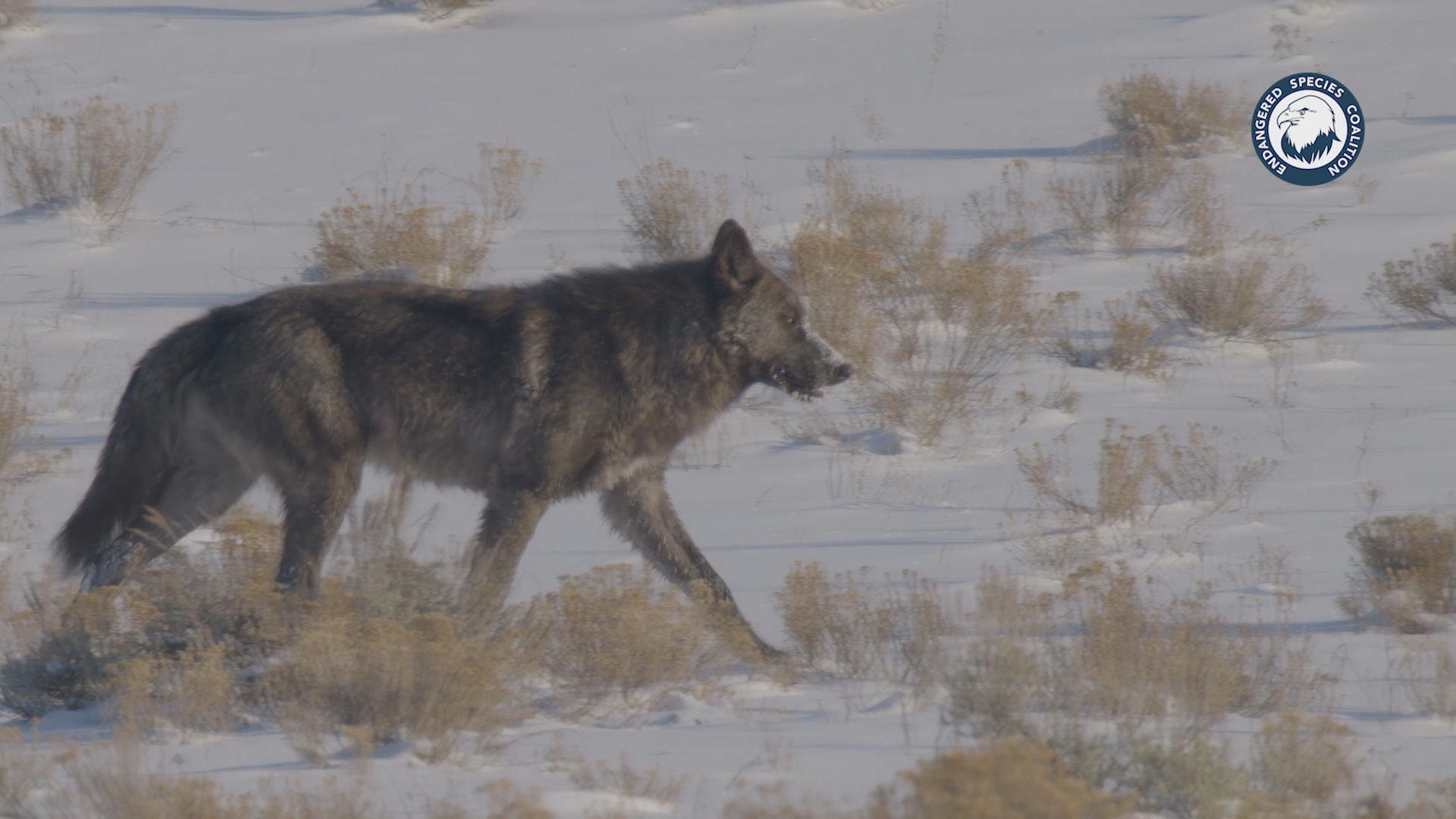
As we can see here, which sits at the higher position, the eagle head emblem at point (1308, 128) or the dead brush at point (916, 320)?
the eagle head emblem at point (1308, 128)

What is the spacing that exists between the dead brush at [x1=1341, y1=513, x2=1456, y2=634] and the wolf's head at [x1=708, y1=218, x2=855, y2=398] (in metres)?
2.62

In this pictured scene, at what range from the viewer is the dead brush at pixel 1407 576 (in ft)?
21.7

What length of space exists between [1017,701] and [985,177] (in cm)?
1159

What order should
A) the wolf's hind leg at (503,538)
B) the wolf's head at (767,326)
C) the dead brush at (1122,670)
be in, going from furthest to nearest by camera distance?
the wolf's head at (767,326), the wolf's hind leg at (503,538), the dead brush at (1122,670)

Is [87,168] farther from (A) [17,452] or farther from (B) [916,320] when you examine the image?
(B) [916,320]

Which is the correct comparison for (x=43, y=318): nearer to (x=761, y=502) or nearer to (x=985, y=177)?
(x=761, y=502)

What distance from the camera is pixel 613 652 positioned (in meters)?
5.72

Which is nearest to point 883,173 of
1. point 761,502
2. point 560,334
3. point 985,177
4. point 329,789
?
point 985,177

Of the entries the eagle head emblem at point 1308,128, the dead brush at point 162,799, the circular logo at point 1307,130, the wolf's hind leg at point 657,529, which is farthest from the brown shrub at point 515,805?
the eagle head emblem at point 1308,128

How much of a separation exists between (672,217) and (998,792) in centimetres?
1012

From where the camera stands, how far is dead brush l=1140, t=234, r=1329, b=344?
1183cm

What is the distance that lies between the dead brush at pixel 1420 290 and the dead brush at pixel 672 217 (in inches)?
225

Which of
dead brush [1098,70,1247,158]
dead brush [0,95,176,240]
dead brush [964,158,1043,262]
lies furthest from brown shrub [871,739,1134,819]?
dead brush [1098,70,1247,158]

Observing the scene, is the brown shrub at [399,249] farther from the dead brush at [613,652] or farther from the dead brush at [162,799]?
the dead brush at [162,799]
